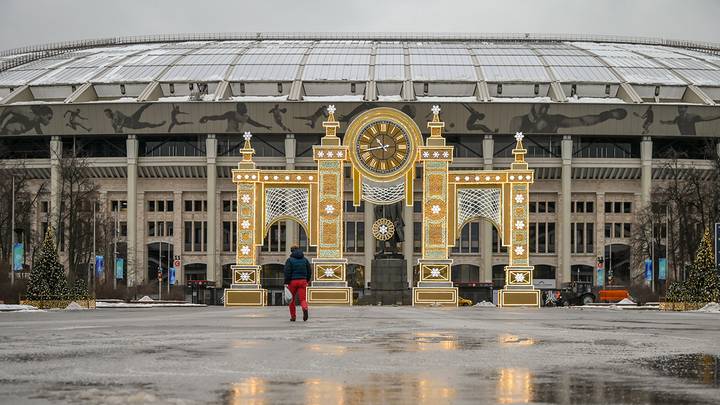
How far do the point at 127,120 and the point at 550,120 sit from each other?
36.5 meters

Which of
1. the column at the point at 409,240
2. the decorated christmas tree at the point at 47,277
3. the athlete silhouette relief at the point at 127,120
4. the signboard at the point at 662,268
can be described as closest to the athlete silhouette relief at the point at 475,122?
the column at the point at 409,240

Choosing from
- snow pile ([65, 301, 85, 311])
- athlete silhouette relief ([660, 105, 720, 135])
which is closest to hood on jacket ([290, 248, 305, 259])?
snow pile ([65, 301, 85, 311])

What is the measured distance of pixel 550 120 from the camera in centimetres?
9688

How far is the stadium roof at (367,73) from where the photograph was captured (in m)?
100

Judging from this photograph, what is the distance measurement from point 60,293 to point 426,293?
18514mm

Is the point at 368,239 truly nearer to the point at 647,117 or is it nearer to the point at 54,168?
the point at 647,117

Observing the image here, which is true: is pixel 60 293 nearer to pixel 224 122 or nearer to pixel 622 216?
pixel 224 122

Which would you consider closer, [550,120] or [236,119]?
[236,119]

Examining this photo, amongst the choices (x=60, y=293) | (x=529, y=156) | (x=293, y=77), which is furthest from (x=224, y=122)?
(x=60, y=293)

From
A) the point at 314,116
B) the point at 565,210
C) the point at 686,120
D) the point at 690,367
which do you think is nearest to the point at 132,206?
the point at 314,116

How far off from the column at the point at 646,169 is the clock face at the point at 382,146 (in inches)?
1897

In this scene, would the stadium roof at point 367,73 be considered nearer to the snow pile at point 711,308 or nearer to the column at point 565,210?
the column at point 565,210

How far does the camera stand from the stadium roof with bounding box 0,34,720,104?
100 meters

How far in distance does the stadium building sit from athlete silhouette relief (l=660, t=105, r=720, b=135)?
0.12m
